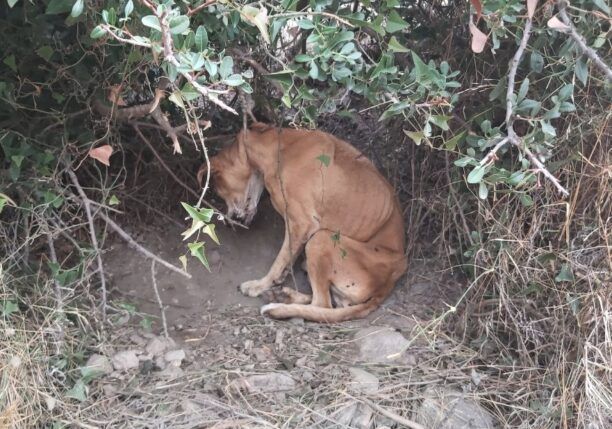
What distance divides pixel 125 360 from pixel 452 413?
1.44m

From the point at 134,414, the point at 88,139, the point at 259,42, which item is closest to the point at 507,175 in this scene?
the point at 259,42

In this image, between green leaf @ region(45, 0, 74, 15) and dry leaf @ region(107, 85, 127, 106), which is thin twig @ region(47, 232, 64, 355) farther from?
green leaf @ region(45, 0, 74, 15)

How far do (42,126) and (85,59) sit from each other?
0.42 m

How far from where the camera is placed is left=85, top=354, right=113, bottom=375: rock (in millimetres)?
2770

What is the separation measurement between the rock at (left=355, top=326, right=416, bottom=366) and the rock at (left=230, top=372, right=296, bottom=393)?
39cm

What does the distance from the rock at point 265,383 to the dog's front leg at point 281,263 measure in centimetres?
96

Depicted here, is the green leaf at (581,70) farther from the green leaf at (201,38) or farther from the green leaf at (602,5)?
Answer: the green leaf at (201,38)

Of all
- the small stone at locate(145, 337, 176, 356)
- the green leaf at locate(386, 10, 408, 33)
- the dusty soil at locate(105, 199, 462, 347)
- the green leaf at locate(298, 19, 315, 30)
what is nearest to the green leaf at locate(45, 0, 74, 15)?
the green leaf at locate(298, 19, 315, 30)

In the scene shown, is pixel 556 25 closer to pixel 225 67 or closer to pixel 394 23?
pixel 394 23

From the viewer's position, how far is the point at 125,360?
289 centimetres

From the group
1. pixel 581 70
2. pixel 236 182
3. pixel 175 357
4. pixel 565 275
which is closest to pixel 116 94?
pixel 175 357

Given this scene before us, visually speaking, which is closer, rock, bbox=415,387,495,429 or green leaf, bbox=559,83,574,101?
green leaf, bbox=559,83,574,101

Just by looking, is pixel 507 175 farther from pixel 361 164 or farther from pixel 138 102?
pixel 138 102

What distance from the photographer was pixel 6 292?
108 inches
